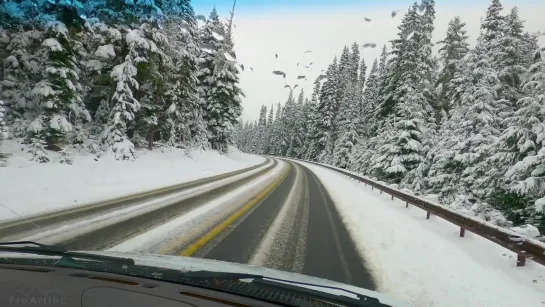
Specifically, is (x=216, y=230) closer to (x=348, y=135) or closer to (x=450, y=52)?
(x=450, y=52)

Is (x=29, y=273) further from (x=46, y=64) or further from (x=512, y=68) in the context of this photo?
(x=512, y=68)

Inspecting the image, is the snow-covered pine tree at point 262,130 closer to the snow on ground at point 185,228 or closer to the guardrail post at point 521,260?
the snow on ground at point 185,228

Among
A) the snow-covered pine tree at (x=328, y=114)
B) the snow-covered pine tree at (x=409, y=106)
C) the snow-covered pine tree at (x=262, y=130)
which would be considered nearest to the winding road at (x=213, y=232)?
the snow-covered pine tree at (x=409, y=106)

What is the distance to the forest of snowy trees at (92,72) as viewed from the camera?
16.4 meters

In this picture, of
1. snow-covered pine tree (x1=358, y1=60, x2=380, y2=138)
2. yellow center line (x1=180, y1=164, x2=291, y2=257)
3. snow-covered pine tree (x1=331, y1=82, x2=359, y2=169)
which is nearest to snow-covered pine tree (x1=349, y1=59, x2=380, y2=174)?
snow-covered pine tree (x1=358, y1=60, x2=380, y2=138)

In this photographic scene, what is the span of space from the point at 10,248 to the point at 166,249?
2.92m

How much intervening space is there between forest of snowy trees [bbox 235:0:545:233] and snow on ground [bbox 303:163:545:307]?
3067 millimetres

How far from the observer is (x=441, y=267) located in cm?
595

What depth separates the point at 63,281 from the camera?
85.5 inches

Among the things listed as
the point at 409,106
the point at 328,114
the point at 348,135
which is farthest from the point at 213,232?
the point at 328,114

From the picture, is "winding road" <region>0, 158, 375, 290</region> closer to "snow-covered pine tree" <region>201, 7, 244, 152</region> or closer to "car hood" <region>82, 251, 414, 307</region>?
"car hood" <region>82, 251, 414, 307</region>

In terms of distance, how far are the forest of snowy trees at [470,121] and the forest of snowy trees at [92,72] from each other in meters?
16.6

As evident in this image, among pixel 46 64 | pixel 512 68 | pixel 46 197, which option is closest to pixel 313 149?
pixel 512 68

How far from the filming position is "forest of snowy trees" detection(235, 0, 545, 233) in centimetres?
1124
